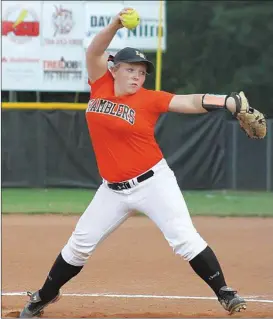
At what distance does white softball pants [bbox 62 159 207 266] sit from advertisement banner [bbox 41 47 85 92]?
39.4 ft

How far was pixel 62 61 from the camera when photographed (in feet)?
57.4

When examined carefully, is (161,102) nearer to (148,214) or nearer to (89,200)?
(148,214)

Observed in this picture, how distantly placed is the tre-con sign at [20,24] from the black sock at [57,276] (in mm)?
12237

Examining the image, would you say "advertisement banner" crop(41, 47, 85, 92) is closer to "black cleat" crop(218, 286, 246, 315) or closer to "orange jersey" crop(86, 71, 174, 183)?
"orange jersey" crop(86, 71, 174, 183)

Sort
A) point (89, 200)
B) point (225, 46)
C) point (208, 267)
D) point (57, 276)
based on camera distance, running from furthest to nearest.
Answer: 1. point (225, 46)
2. point (89, 200)
3. point (57, 276)
4. point (208, 267)

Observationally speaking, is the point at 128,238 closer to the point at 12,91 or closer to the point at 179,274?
the point at 179,274

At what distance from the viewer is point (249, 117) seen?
5.26 m

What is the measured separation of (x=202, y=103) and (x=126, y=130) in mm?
541

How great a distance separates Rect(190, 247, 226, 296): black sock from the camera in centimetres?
557

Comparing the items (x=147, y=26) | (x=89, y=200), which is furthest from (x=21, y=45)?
(x=89, y=200)

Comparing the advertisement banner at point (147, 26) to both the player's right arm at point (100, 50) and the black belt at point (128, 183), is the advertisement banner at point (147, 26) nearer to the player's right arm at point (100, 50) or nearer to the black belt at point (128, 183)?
the player's right arm at point (100, 50)

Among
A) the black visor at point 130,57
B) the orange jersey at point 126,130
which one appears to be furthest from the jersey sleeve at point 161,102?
the black visor at point 130,57

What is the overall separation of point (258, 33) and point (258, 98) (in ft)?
5.07

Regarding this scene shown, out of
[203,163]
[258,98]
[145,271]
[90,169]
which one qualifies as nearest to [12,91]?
[90,169]
